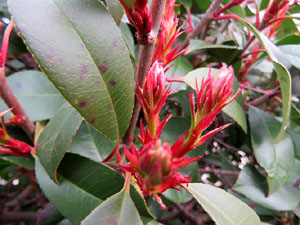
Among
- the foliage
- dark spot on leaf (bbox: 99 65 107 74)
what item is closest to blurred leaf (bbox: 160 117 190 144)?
the foliage

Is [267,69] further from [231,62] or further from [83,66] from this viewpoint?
[83,66]

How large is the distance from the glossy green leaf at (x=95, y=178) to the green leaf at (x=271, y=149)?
0.42m

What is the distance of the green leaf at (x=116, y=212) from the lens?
0.43 metres

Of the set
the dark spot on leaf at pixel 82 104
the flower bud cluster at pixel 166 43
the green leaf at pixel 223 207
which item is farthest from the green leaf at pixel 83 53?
the green leaf at pixel 223 207

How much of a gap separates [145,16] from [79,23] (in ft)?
0.38

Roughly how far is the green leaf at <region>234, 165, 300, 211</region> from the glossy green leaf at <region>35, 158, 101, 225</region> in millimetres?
Result: 457

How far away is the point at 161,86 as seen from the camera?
43 centimetres

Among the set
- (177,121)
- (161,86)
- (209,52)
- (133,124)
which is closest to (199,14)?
(209,52)

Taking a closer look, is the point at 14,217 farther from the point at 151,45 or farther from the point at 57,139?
the point at 151,45

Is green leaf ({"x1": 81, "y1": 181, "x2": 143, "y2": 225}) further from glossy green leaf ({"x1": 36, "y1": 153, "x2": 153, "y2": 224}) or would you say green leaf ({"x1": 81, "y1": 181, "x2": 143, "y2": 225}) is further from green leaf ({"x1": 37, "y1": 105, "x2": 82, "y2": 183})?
green leaf ({"x1": 37, "y1": 105, "x2": 82, "y2": 183})

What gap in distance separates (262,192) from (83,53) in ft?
2.23

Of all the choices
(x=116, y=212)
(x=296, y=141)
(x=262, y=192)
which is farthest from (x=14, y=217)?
(x=296, y=141)

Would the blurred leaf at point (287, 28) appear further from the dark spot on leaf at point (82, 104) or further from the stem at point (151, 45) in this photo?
the dark spot on leaf at point (82, 104)

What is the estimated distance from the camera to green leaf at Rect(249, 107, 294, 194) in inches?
29.1
